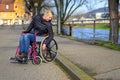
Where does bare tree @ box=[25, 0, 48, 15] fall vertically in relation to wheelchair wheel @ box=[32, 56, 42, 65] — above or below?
above

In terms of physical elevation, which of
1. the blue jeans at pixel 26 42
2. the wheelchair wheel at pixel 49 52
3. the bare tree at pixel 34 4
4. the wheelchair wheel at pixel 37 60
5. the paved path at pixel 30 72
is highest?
the bare tree at pixel 34 4

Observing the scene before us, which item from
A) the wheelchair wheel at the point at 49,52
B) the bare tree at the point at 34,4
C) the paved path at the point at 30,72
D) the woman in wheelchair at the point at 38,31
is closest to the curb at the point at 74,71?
the paved path at the point at 30,72

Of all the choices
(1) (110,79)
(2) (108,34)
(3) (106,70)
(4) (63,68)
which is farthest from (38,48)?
(2) (108,34)

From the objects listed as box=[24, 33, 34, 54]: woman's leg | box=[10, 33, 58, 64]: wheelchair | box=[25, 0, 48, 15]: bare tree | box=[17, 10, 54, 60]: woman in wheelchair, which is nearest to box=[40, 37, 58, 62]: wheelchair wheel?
box=[10, 33, 58, 64]: wheelchair

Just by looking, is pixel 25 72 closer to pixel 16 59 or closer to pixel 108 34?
pixel 16 59

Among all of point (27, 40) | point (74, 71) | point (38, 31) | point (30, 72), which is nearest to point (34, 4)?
point (38, 31)

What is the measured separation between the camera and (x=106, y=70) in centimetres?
942

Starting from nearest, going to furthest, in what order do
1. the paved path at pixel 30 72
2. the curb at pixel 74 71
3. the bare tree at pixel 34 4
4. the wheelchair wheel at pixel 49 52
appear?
the curb at pixel 74 71 → the paved path at pixel 30 72 → the wheelchair wheel at pixel 49 52 → the bare tree at pixel 34 4

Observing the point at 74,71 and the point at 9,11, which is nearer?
the point at 74,71

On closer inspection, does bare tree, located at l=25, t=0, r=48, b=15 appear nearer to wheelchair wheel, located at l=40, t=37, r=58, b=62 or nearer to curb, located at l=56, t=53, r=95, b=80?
wheelchair wheel, located at l=40, t=37, r=58, b=62

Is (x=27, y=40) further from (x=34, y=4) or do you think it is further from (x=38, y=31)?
(x=34, y=4)

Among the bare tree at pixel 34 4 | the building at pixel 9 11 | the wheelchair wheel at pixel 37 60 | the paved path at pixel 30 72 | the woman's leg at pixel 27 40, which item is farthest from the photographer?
the building at pixel 9 11

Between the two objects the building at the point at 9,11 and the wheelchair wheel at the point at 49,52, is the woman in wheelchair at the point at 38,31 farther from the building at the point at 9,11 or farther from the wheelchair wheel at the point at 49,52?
the building at the point at 9,11

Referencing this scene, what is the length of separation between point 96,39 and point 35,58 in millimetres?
9038
